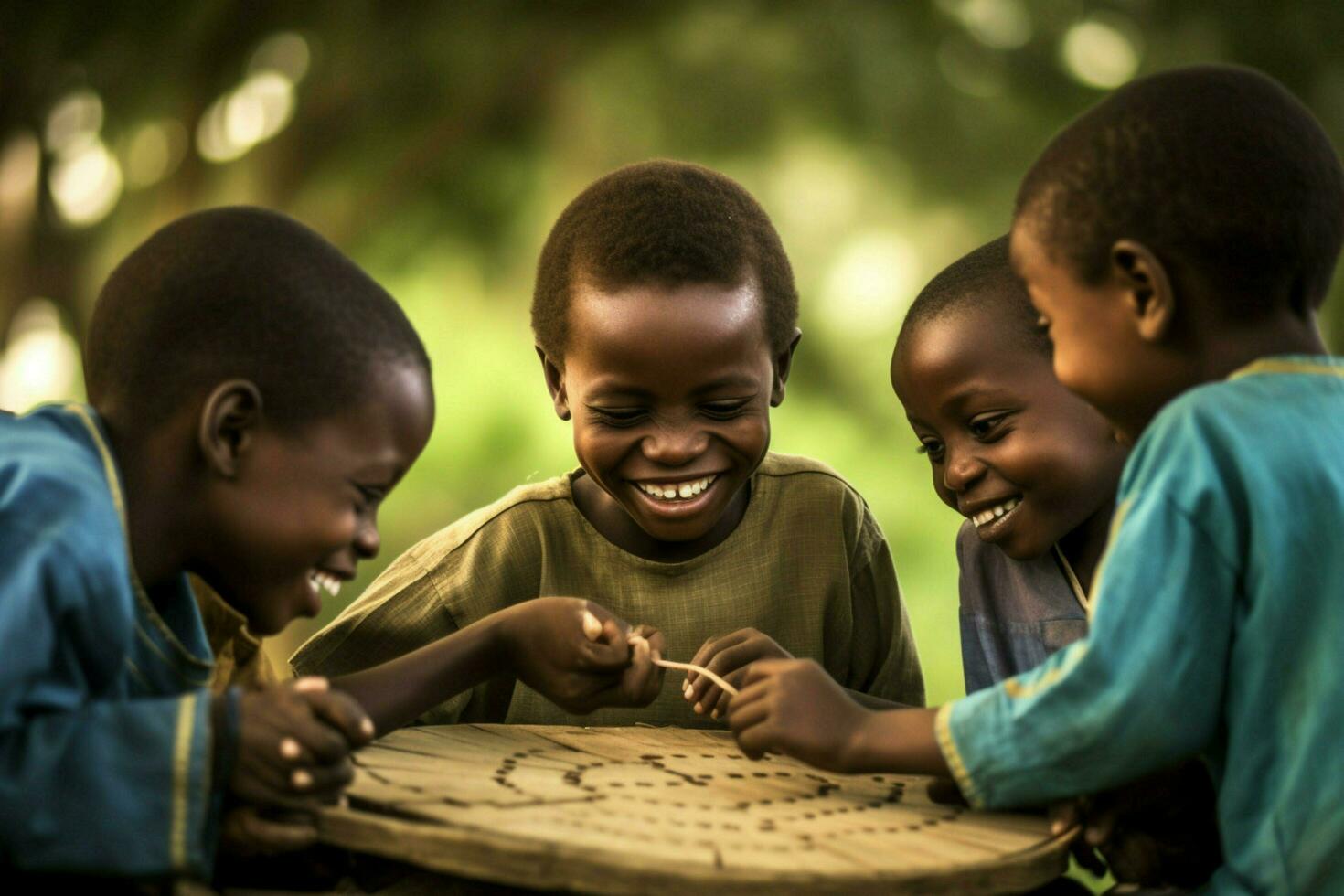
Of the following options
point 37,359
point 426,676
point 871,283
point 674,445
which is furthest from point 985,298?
point 37,359

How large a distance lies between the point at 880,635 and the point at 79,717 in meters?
1.44

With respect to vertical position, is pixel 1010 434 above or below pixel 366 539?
above

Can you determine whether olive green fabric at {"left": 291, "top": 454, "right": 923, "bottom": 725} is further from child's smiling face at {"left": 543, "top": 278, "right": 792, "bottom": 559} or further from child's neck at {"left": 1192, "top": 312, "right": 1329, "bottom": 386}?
child's neck at {"left": 1192, "top": 312, "right": 1329, "bottom": 386}

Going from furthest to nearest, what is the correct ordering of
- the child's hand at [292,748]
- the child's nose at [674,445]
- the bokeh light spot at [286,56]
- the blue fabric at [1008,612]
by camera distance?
1. the bokeh light spot at [286,56]
2. the blue fabric at [1008,612]
3. the child's nose at [674,445]
4. the child's hand at [292,748]

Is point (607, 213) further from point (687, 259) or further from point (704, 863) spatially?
point (704, 863)

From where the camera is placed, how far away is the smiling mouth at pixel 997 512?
7.26ft

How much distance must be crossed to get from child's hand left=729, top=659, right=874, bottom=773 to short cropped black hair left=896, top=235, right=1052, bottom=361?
0.79m

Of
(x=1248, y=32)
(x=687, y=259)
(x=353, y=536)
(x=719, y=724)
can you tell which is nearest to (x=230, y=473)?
(x=353, y=536)

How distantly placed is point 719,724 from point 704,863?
1.07m

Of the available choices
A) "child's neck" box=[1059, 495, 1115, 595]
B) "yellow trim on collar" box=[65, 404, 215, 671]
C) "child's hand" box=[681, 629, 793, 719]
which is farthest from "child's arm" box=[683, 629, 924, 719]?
"yellow trim on collar" box=[65, 404, 215, 671]

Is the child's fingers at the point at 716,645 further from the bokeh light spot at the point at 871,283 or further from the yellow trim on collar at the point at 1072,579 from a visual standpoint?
the bokeh light spot at the point at 871,283

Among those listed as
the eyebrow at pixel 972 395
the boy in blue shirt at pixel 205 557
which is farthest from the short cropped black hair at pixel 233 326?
the eyebrow at pixel 972 395

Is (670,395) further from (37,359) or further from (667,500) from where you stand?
(37,359)

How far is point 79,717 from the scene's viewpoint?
134 centimetres
